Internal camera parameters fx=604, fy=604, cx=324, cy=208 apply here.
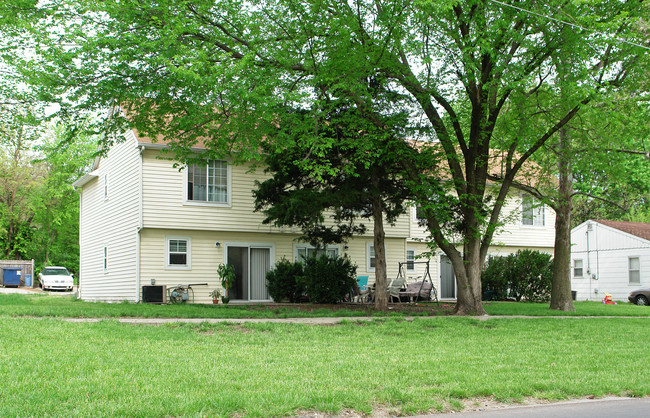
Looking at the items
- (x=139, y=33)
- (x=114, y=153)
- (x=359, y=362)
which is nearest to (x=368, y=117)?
(x=139, y=33)

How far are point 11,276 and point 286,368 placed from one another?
121ft

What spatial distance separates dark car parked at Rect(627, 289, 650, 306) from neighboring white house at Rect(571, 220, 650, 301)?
1153 mm

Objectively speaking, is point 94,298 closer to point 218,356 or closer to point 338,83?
point 338,83

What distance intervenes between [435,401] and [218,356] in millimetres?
3334

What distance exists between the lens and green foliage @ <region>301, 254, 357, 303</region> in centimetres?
2127

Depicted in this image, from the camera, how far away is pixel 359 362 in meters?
8.38

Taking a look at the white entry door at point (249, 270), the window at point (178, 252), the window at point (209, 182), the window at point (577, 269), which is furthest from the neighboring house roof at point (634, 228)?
the window at point (178, 252)

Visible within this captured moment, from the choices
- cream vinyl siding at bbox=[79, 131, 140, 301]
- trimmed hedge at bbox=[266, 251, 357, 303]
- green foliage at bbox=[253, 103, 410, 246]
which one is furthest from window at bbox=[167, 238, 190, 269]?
green foliage at bbox=[253, 103, 410, 246]

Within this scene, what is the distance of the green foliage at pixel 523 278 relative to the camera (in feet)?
89.2

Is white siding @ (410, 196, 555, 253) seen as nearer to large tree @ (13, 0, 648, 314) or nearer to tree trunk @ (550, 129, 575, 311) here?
tree trunk @ (550, 129, 575, 311)

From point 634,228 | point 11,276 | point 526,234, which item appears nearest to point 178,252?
point 526,234

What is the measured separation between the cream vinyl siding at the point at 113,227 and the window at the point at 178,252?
1241 millimetres

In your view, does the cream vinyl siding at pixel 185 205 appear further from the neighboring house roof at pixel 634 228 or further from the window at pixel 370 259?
the neighboring house roof at pixel 634 228

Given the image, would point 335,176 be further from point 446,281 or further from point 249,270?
point 446,281
